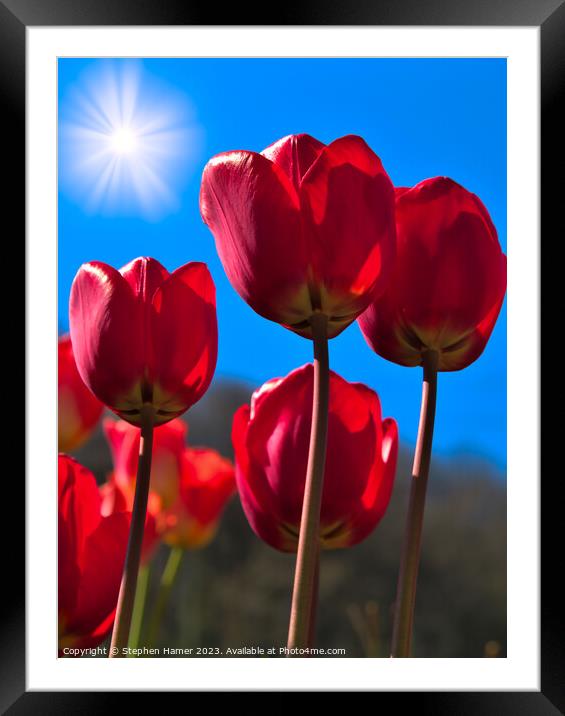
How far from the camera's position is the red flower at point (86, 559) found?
331 millimetres

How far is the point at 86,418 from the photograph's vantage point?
0.48m

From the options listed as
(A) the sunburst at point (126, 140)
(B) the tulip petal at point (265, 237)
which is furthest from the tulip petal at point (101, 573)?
(A) the sunburst at point (126, 140)

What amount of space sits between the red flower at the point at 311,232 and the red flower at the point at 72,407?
0.20 meters

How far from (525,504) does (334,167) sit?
0.33 m

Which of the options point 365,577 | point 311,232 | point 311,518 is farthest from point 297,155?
point 365,577

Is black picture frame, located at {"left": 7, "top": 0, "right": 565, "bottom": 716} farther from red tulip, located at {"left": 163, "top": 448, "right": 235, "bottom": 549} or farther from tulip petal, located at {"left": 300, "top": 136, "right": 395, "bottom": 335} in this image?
tulip petal, located at {"left": 300, "top": 136, "right": 395, "bottom": 335}

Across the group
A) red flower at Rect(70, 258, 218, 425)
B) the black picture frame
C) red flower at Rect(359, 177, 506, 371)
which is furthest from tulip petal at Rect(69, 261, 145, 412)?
the black picture frame

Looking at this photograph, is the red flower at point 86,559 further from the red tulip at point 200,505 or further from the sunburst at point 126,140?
the sunburst at point 126,140

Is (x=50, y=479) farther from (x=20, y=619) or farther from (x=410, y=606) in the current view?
(x=410, y=606)

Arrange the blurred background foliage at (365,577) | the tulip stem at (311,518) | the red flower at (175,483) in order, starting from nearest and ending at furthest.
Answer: the tulip stem at (311,518)
the red flower at (175,483)
the blurred background foliage at (365,577)

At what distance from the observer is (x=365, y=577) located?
64cm

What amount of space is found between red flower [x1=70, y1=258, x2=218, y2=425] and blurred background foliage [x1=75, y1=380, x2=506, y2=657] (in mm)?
260

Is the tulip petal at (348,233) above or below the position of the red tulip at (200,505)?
above

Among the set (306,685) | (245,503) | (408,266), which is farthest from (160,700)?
(408,266)
